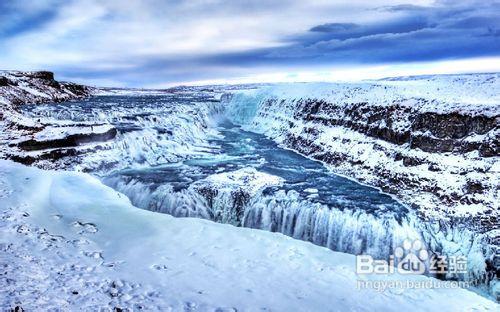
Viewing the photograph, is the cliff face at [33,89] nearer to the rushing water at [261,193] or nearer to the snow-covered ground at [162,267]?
the rushing water at [261,193]

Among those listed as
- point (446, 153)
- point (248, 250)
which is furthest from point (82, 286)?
point (446, 153)

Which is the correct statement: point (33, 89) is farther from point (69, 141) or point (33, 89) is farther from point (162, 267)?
point (162, 267)

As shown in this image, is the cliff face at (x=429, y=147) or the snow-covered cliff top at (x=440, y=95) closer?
the cliff face at (x=429, y=147)

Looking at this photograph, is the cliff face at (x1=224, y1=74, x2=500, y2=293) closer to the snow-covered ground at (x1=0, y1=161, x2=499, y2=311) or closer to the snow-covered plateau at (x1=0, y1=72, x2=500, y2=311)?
the snow-covered plateau at (x1=0, y1=72, x2=500, y2=311)

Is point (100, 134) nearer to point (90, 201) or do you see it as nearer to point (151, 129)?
point (151, 129)

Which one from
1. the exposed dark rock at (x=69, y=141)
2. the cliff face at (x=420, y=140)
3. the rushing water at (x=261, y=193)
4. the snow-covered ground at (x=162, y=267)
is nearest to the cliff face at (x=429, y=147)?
the cliff face at (x=420, y=140)

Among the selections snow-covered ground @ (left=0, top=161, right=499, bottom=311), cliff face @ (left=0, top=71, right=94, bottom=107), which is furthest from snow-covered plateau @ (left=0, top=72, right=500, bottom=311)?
cliff face @ (left=0, top=71, right=94, bottom=107)

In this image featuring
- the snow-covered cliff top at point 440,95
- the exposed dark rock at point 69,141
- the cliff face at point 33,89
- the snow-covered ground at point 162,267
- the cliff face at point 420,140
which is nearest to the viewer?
the snow-covered ground at point 162,267
